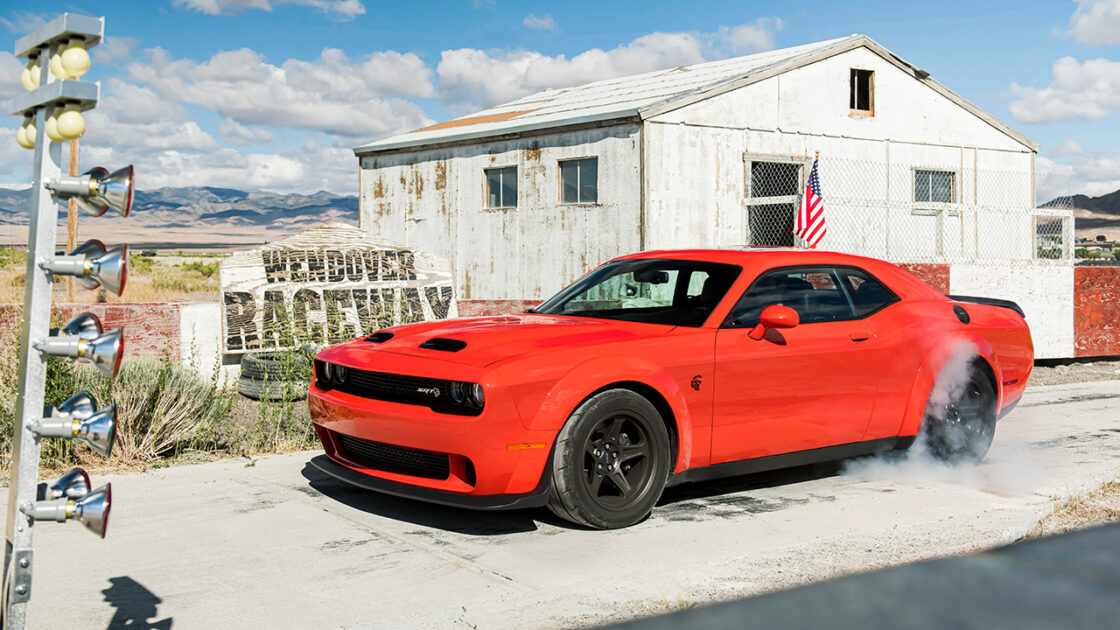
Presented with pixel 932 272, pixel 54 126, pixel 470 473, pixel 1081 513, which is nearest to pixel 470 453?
pixel 470 473

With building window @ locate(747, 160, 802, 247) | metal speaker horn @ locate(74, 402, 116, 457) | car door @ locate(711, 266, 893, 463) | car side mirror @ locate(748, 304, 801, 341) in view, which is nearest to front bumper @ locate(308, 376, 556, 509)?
car door @ locate(711, 266, 893, 463)

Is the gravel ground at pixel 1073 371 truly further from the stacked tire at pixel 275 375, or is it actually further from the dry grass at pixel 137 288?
the dry grass at pixel 137 288

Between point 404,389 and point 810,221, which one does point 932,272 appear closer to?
point 810,221

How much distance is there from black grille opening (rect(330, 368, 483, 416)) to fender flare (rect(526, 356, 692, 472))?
0.36 m

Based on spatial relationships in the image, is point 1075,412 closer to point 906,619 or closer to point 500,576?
point 500,576

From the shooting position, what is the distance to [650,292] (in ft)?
21.8

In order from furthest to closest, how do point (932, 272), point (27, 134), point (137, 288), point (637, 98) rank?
point (137, 288) < point (637, 98) < point (932, 272) < point (27, 134)

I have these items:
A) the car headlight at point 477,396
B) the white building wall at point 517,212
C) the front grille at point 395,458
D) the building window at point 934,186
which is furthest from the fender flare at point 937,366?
the building window at point 934,186

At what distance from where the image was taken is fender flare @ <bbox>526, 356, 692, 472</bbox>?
5176 millimetres

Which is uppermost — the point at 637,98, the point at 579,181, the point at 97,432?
the point at 637,98

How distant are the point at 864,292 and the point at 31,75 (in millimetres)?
5294

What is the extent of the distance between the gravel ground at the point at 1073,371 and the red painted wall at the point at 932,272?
1.62 meters

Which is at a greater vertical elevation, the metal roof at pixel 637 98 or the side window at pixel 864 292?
the metal roof at pixel 637 98

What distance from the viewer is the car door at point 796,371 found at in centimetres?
588
